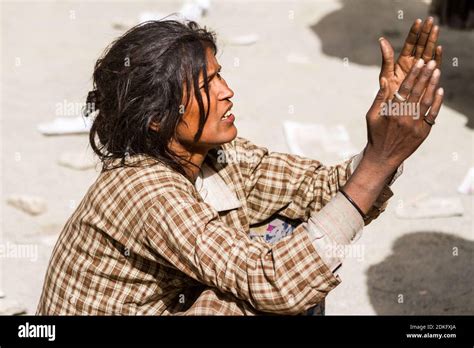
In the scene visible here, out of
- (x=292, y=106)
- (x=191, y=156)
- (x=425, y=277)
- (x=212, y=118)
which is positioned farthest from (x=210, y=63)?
(x=292, y=106)

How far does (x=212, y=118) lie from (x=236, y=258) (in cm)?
53

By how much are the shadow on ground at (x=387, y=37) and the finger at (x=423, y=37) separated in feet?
12.5

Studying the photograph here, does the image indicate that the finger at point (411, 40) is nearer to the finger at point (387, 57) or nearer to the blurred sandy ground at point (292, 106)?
the finger at point (387, 57)

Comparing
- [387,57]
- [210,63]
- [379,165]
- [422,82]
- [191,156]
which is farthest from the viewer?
[191,156]

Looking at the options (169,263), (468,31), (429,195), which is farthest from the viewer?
(468,31)

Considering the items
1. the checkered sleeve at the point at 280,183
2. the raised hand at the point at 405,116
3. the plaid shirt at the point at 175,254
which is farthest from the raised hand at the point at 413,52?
the checkered sleeve at the point at 280,183

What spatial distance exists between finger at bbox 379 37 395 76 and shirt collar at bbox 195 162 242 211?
712 millimetres

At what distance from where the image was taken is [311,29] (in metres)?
8.22

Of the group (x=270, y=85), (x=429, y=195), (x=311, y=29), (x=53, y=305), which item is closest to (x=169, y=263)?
(x=53, y=305)

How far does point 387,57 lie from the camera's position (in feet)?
8.50

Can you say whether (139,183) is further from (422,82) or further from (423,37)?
(423,37)

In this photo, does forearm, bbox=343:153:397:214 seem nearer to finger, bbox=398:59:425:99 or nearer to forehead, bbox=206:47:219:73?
finger, bbox=398:59:425:99
